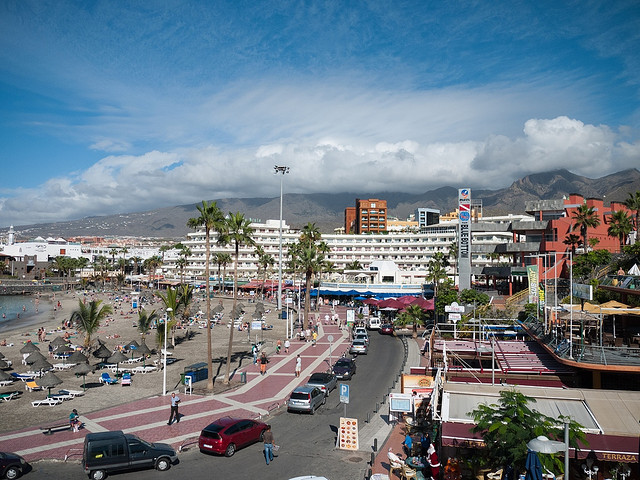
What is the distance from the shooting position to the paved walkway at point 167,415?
19219 mm

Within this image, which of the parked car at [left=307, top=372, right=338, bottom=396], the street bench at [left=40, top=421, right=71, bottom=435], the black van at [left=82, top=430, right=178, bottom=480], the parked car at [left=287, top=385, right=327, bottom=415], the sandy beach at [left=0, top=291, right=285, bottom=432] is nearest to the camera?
the black van at [left=82, top=430, right=178, bottom=480]

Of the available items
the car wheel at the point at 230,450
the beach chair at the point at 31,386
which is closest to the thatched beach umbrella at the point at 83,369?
the beach chair at the point at 31,386

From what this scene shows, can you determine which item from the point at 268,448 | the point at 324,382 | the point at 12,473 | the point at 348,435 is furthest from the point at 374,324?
the point at 12,473

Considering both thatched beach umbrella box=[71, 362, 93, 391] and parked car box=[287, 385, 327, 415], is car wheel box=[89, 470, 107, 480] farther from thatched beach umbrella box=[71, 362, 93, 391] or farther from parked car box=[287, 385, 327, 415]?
thatched beach umbrella box=[71, 362, 93, 391]

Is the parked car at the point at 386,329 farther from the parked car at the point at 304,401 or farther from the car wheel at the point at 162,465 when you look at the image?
the car wheel at the point at 162,465

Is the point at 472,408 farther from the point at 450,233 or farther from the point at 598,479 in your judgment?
the point at 450,233

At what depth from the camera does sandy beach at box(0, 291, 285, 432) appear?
24875mm

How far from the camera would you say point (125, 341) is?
162 feet

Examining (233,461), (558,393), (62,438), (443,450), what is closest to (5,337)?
(62,438)

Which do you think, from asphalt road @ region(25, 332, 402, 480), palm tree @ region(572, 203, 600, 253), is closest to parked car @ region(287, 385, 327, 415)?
asphalt road @ region(25, 332, 402, 480)

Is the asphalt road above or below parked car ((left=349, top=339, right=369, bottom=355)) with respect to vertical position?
below

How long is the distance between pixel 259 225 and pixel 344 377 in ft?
347

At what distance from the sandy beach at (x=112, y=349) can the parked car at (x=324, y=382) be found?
5045 millimetres

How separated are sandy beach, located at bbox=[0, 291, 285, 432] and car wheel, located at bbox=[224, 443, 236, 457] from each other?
9528mm
